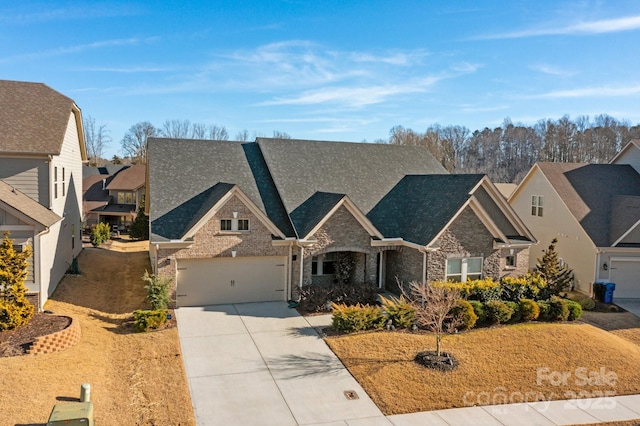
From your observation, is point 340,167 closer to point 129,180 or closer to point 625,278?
point 625,278

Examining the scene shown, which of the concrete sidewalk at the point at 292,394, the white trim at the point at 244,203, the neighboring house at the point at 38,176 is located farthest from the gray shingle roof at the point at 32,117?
the concrete sidewalk at the point at 292,394

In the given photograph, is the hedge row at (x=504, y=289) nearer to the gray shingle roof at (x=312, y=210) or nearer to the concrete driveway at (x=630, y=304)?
the concrete driveway at (x=630, y=304)

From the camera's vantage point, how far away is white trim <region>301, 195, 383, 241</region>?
1991 centimetres

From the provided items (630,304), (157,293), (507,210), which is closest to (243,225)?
(157,293)

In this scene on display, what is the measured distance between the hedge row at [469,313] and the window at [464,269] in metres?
2.00

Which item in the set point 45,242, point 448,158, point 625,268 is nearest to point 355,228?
point 45,242

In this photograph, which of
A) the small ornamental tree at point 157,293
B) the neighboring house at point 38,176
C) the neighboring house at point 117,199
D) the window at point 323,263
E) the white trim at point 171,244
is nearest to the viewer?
the neighboring house at point 38,176

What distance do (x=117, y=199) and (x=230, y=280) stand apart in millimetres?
30555

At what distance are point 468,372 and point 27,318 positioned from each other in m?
13.7

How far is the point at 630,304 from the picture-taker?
75.0 feet

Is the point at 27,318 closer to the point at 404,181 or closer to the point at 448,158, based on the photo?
the point at 404,181

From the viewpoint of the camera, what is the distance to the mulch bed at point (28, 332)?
12.9 metres

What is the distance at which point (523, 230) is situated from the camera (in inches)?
864

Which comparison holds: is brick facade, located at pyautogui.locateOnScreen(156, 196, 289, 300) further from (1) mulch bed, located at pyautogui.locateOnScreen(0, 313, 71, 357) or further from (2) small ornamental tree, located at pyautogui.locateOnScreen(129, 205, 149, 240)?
(2) small ornamental tree, located at pyautogui.locateOnScreen(129, 205, 149, 240)
